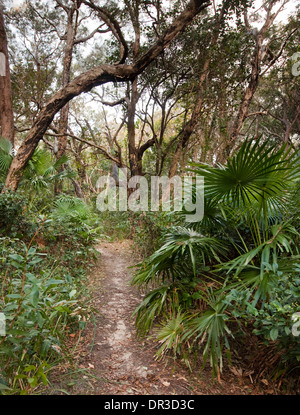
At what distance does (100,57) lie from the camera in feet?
40.2

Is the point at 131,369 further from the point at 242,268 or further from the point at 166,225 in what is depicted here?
the point at 166,225

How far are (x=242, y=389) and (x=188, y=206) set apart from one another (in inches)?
68.7

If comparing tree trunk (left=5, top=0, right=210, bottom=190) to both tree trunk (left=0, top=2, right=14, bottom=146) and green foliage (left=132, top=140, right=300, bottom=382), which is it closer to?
tree trunk (left=0, top=2, right=14, bottom=146)

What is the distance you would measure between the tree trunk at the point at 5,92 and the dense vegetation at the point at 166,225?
3 centimetres

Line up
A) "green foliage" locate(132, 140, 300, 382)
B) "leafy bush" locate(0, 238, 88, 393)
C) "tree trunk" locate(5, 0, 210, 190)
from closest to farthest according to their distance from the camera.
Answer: "leafy bush" locate(0, 238, 88, 393) < "green foliage" locate(132, 140, 300, 382) < "tree trunk" locate(5, 0, 210, 190)

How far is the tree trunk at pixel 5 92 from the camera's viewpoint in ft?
19.1

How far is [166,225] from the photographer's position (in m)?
4.68

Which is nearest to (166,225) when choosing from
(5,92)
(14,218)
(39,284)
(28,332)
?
(14,218)

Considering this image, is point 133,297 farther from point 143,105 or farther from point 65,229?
point 143,105

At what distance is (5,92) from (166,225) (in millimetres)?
4811

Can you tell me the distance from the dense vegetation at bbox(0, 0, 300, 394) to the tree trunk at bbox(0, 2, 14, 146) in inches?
1.1

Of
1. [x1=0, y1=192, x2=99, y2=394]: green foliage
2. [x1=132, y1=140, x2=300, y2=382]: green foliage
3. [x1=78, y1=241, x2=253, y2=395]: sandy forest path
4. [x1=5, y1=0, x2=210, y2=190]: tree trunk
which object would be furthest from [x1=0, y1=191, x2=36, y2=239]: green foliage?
[x1=132, y1=140, x2=300, y2=382]: green foliage

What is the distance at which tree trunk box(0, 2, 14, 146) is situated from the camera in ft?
19.1
